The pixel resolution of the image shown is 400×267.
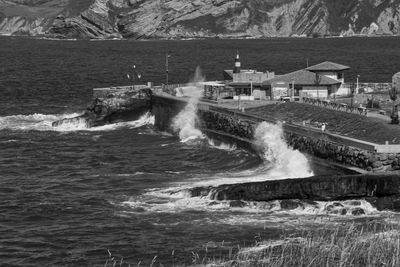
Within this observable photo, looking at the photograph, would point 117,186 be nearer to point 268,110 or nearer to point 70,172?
point 70,172

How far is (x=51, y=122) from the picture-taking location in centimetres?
10162

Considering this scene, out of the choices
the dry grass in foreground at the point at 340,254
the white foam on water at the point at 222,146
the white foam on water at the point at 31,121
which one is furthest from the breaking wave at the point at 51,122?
the dry grass in foreground at the point at 340,254

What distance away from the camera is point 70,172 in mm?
71688

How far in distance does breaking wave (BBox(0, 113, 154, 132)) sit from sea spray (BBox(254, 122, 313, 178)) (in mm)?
24349

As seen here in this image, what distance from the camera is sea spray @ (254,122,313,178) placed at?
223 ft

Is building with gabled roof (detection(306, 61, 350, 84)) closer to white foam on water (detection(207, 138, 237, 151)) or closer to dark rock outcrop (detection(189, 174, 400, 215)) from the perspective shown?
white foam on water (detection(207, 138, 237, 151))

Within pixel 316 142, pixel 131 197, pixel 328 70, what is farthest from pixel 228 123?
pixel 131 197

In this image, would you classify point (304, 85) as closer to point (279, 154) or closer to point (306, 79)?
point (306, 79)

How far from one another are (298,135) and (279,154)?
2.05 m

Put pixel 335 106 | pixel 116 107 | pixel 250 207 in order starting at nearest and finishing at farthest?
1. pixel 250 207
2. pixel 335 106
3. pixel 116 107

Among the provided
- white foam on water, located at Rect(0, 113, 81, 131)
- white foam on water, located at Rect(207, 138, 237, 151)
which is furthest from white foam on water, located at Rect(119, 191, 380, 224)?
white foam on water, located at Rect(0, 113, 81, 131)

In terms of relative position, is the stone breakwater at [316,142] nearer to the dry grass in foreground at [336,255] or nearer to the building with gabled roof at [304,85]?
the building with gabled roof at [304,85]

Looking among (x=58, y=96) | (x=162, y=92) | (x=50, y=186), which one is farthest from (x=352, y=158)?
(x=58, y=96)

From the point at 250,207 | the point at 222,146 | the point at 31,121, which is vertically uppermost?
the point at 31,121
